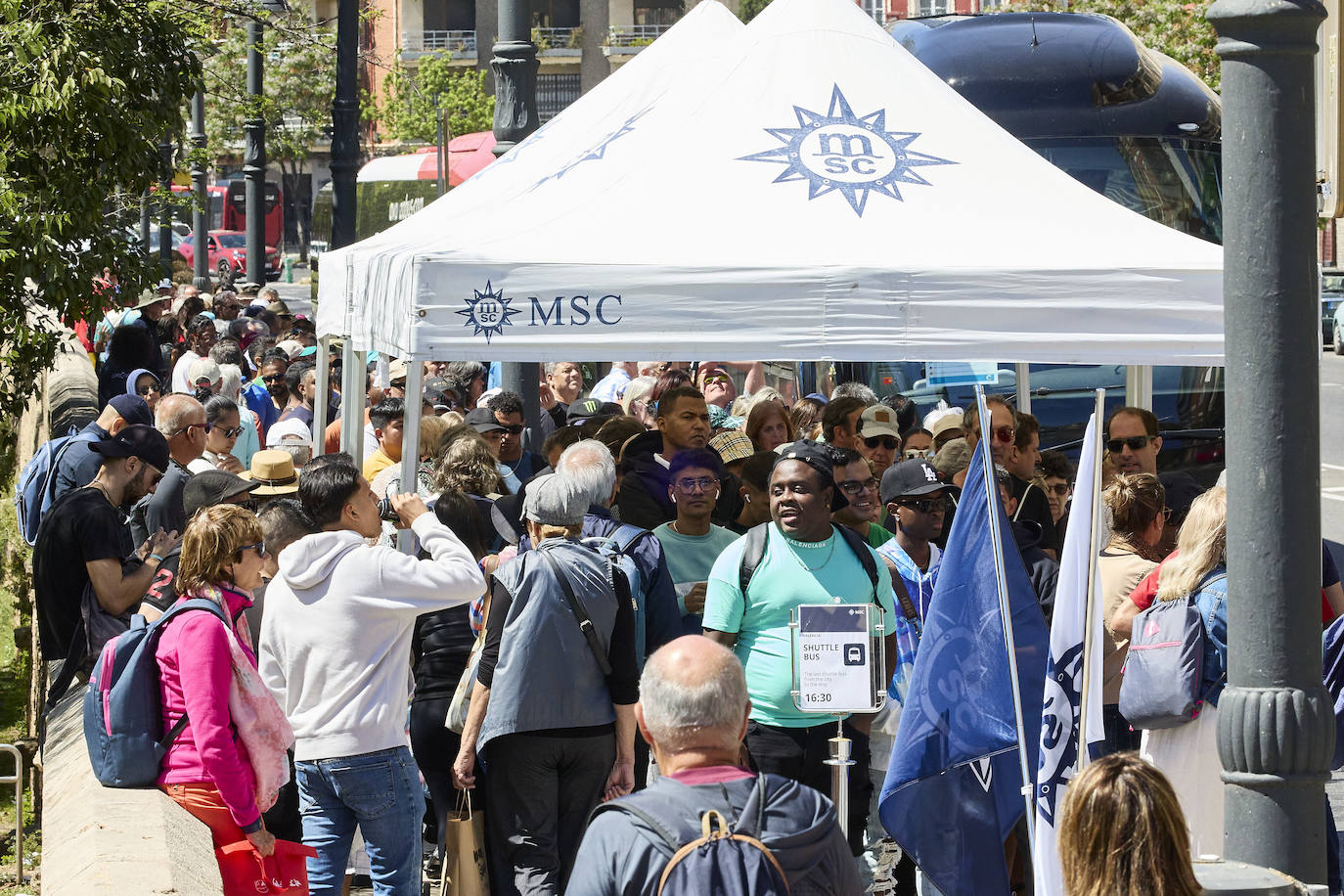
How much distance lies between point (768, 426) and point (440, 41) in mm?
74788

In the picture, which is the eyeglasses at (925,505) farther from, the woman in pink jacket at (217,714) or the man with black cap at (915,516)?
the woman in pink jacket at (217,714)

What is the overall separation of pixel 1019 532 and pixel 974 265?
→ 1.07 meters

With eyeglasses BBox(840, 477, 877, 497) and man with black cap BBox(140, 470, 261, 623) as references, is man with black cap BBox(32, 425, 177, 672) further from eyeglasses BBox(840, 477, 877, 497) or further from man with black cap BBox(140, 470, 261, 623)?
eyeglasses BBox(840, 477, 877, 497)

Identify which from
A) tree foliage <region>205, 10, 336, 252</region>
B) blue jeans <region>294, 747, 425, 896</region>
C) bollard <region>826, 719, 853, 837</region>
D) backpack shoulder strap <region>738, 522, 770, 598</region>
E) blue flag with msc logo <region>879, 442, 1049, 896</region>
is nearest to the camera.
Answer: blue flag with msc logo <region>879, 442, 1049, 896</region>

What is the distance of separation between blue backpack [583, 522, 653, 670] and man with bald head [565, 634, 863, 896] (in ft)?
7.31

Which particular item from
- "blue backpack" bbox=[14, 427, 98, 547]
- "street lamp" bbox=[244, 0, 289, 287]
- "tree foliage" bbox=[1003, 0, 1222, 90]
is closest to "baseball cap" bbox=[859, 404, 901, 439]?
"blue backpack" bbox=[14, 427, 98, 547]

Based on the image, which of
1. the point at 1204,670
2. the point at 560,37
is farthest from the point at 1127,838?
the point at 560,37

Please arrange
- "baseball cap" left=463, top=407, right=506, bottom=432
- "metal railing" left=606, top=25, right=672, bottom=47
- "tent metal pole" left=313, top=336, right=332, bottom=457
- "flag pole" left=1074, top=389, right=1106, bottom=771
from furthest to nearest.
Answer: "metal railing" left=606, top=25, right=672, bottom=47 → "tent metal pole" left=313, top=336, right=332, bottom=457 → "baseball cap" left=463, top=407, right=506, bottom=432 → "flag pole" left=1074, top=389, right=1106, bottom=771

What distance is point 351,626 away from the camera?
5512mm

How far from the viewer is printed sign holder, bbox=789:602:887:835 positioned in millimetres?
5320

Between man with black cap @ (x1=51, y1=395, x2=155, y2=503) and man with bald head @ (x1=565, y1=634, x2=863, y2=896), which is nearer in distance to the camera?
man with bald head @ (x1=565, y1=634, x2=863, y2=896)

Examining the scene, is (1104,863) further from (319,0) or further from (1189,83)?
(319,0)

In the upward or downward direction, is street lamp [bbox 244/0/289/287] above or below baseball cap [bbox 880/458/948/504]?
above

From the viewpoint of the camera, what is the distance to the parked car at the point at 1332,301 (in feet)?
125
